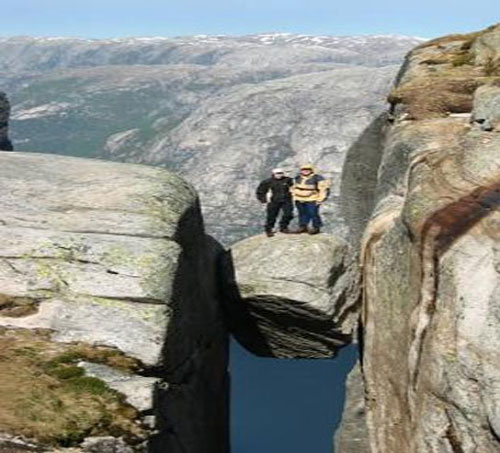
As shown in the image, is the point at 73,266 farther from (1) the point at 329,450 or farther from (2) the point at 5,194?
(1) the point at 329,450

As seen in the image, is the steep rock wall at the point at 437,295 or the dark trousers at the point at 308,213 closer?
the steep rock wall at the point at 437,295

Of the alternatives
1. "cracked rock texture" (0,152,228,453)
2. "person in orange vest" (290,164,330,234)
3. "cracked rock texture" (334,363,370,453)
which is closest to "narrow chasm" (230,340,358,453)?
"cracked rock texture" (334,363,370,453)

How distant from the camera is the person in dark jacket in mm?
30703

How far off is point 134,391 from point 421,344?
279 inches

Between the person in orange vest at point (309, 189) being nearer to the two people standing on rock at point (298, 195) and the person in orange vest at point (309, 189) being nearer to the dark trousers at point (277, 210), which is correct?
the two people standing on rock at point (298, 195)

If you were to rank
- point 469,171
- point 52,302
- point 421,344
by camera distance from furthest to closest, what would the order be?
point 52,302
point 469,171
point 421,344

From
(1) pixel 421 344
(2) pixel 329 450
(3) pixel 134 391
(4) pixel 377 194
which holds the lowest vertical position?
(2) pixel 329 450

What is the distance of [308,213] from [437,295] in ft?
47.4

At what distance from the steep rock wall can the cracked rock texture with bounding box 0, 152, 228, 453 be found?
5876 mm

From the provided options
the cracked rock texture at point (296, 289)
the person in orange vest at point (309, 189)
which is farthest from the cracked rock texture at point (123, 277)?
the person in orange vest at point (309, 189)

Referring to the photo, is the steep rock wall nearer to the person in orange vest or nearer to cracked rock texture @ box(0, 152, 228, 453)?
the person in orange vest

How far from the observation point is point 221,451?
30.8 m

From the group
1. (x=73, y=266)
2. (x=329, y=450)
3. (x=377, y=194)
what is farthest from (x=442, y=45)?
(x=329, y=450)

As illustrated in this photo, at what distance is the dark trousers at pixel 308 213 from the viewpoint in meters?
30.8
